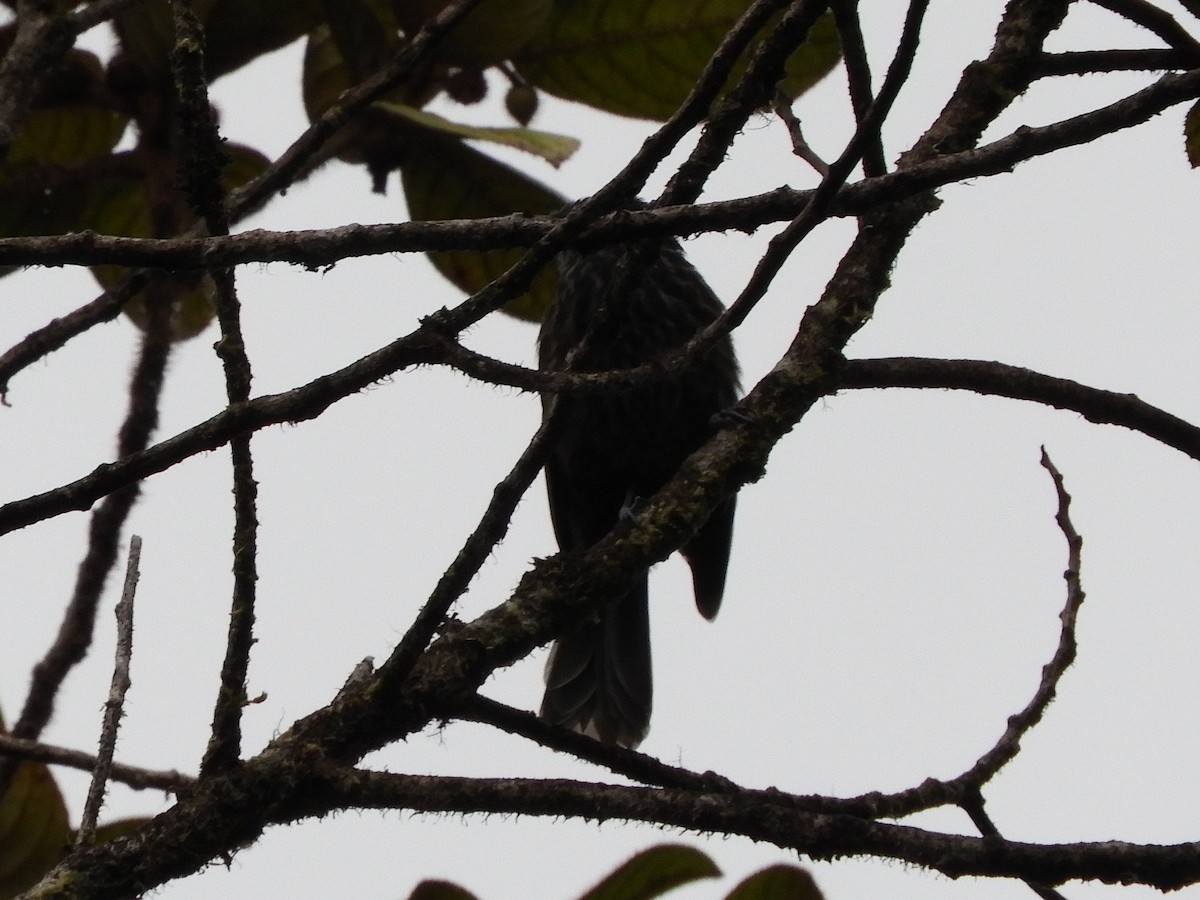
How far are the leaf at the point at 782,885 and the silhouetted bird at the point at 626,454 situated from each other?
1.14 meters

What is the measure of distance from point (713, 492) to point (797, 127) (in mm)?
741

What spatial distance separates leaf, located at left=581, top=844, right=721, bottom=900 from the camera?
2217 millimetres

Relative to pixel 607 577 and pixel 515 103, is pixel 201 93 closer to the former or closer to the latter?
pixel 607 577

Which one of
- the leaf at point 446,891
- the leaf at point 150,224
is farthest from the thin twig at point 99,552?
the leaf at point 446,891

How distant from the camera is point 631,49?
3209 mm

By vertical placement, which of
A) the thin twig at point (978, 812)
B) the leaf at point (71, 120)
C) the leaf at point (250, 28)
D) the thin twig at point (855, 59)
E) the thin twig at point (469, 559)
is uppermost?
the leaf at point (71, 120)

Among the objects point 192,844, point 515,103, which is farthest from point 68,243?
point 515,103

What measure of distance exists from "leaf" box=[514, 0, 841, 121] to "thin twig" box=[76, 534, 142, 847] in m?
1.65

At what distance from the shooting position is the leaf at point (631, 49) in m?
3.18

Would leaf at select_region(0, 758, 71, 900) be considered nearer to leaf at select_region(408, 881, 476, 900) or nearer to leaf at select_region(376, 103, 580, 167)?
leaf at select_region(408, 881, 476, 900)

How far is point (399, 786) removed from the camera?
170 cm

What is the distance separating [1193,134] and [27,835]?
2143 millimetres

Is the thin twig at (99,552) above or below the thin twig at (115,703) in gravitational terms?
above

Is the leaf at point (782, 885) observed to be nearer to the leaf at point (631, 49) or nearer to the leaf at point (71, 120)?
the leaf at point (631, 49)
